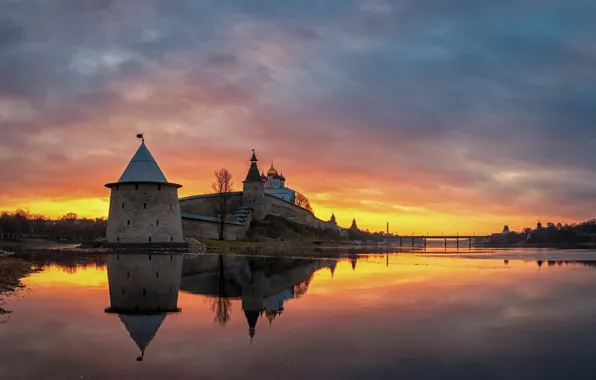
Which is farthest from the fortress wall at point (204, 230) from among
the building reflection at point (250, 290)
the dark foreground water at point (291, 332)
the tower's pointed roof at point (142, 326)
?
the tower's pointed roof at point (142, 326)

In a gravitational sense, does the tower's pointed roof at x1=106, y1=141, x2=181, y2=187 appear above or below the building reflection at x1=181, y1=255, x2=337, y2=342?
above

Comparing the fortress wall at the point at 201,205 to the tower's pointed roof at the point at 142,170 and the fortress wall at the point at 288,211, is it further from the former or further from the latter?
the tower's pointed roof at the point at 142,170

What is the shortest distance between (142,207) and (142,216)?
33.7 inches

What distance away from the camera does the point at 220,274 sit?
20844mm

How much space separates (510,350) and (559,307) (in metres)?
5.87

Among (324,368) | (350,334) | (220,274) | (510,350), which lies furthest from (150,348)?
(220,274)

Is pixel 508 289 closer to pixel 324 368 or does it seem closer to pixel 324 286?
pixel 324 286

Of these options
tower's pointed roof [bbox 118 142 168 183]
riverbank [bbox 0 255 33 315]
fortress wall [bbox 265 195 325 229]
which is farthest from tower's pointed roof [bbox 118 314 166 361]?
fortress wall [bbox 265 195 325 229]

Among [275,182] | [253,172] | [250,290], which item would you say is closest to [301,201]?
[275,182]

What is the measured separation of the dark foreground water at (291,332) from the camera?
684 centimetres

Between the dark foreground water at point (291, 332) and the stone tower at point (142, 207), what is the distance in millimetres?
34200

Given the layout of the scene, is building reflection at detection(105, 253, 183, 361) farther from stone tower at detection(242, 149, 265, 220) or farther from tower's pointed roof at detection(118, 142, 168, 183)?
stone tower at detection(242, 149, 265, 220)

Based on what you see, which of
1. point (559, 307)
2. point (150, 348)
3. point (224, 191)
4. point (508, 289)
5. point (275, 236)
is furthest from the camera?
point (275, 236)

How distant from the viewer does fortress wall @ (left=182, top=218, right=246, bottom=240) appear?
2606 inches
